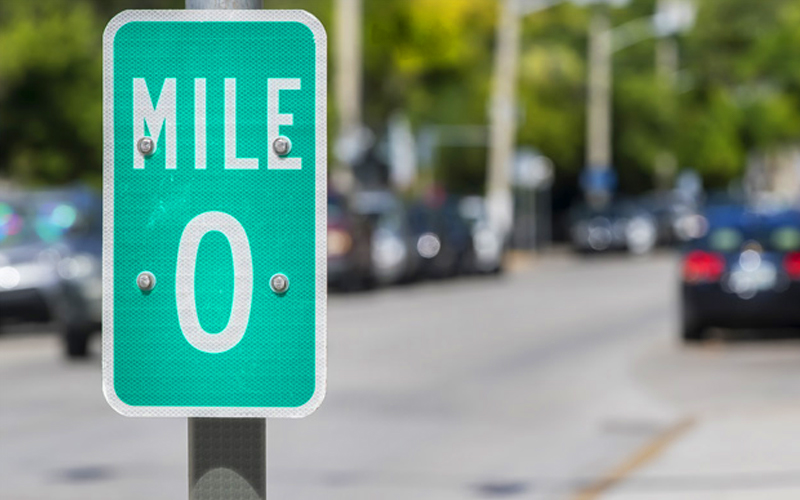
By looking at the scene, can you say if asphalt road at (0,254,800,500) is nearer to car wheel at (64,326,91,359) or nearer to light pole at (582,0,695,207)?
car wheel at (64,326,91,359)

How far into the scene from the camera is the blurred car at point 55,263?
18.0 m

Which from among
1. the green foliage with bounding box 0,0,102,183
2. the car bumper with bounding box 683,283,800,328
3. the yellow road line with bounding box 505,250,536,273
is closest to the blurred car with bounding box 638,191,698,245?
the yellow road line with bounding box 505,250,536,273

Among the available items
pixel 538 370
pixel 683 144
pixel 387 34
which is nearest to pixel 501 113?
pixel 387 34

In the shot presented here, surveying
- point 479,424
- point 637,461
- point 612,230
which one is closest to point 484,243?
point 612,230

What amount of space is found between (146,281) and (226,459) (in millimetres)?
357

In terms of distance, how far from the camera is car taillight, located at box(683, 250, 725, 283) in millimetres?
19625

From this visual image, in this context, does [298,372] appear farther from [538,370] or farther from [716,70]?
[716,70]

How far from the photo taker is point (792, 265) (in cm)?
1958

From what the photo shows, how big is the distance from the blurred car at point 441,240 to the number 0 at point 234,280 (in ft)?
102

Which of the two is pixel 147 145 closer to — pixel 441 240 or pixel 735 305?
pixel 735 305

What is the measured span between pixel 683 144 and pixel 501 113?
24.3 metres

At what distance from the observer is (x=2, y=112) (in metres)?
38.2

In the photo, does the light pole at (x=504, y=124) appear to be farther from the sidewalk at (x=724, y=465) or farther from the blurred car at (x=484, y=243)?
the sidewalk at (x=724, y=465)

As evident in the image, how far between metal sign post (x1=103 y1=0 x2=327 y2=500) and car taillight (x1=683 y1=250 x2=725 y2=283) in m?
16.6
